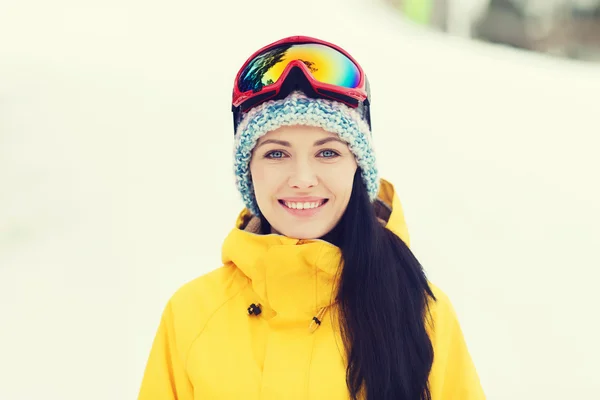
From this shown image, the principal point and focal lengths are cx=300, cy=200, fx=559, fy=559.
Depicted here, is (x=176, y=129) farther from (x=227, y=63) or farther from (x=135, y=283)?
(x=135, y=283)

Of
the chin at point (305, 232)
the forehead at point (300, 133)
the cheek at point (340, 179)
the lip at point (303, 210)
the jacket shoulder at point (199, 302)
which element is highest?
the forehead at point (300, 133)

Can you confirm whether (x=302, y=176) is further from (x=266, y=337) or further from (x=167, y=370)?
(x=167, y=370)

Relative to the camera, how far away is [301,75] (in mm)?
1214

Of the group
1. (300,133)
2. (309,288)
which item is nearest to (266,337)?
(309,288)

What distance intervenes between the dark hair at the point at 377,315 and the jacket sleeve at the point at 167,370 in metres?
0.39

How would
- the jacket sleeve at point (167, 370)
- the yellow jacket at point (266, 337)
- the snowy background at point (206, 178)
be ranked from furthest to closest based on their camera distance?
1. the snowy background at point (206, 178)
2. the jacket sleeve at point (167, 370)
3. the yellow jacket at point (266, 337)

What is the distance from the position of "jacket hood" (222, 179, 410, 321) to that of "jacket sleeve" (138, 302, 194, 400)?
24 centimetres

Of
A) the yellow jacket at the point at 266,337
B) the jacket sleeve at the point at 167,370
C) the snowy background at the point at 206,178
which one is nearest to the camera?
the yellow jacket at the point at 266,337

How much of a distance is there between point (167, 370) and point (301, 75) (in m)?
0.75

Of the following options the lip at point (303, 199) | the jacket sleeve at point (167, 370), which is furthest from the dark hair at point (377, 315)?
the jacket sleeve at point (167, 370)

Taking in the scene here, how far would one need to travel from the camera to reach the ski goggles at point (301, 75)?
1216mm

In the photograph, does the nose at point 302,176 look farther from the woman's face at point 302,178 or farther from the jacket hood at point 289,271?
the jacket hood at point 289,271

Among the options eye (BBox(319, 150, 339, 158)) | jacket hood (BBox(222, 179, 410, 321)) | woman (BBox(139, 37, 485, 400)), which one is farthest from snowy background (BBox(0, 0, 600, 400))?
eye (BBox(319, 150, 339, 158))

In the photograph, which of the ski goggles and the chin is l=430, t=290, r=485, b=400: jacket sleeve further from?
the ski goggles
